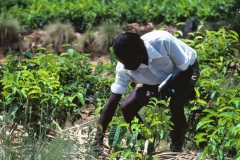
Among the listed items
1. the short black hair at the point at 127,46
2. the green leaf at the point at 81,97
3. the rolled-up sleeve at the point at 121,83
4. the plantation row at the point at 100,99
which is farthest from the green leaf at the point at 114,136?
the green leaf at the point at 81,97

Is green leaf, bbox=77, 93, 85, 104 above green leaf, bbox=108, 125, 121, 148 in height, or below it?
below

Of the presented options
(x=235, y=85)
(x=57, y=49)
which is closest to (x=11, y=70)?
(x=235, y=85)

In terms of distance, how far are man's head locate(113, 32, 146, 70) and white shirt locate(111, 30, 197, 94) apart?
114 mm

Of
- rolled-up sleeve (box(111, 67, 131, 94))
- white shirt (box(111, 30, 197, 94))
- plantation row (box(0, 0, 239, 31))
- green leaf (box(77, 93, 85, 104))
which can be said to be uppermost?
white shirt (box(111, 30, 197, 94))

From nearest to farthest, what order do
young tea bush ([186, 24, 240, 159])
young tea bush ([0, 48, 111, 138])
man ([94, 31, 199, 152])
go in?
young tea bush ([186, 24, 240, 159]) < man ([94, 31, 199, 152]) < young tea bush ([0, 48, 111, 138])

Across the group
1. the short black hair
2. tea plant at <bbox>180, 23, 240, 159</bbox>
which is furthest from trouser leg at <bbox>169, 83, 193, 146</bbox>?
the short black hair

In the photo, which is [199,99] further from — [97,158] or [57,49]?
[57,49]

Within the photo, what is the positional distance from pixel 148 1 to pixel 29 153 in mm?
6453

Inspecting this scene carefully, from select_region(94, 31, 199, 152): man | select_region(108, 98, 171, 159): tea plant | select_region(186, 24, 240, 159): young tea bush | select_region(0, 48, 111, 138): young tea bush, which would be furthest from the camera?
select_region(0, 48, 111, 138): young tea bush

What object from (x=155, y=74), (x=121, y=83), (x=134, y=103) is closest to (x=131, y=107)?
(x=134, y=103)

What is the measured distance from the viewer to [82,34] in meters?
9.09

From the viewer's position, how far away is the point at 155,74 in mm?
3750

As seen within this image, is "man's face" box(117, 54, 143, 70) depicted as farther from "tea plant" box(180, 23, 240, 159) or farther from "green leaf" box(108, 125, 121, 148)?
"tea plant" box(180, 23, 240, 159)

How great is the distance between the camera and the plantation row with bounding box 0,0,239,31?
899 cm
